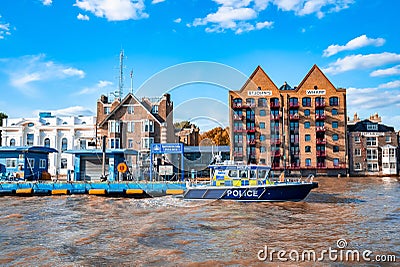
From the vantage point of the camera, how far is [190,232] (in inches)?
693

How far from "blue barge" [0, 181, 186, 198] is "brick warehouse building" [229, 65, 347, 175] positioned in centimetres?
3943

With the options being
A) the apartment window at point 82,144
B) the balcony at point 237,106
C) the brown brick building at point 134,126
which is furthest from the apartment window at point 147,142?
the balcony at point 237,106

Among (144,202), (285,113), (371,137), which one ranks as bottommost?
(144,202)

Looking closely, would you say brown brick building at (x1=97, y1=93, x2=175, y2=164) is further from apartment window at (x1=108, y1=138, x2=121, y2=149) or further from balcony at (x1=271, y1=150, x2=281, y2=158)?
balcony at (x1=271, y1=150, x2=281, y2=158)

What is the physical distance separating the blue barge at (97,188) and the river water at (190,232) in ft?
13.1

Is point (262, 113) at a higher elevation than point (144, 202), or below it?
higher

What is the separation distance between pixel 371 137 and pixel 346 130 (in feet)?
16.8

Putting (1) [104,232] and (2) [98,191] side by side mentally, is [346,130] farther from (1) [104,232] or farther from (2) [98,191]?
(1) [104,232]

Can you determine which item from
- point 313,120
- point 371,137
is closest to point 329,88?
point 313,120

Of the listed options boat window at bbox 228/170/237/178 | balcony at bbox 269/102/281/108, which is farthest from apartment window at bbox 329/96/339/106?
boat window at bbox 228/170/237/178

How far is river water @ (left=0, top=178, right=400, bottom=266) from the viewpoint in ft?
43.9

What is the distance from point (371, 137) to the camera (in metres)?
73.4

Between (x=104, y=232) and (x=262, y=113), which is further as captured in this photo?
(x=262, y=113)

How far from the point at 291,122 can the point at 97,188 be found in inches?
1902
